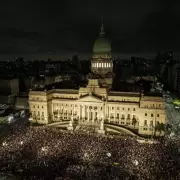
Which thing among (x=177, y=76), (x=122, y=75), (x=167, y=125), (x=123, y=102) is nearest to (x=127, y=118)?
(x=123, y=102)

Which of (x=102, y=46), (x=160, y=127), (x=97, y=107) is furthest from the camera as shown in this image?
(x=102, y=46)

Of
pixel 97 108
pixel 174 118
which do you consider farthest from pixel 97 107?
pixel 174 118

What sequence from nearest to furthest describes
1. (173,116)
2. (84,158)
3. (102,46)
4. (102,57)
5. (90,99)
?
(84,158)
(90,99)
(173,116)
(102,57)
(102,46)

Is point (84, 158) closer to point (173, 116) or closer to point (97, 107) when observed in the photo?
point (97, 107)

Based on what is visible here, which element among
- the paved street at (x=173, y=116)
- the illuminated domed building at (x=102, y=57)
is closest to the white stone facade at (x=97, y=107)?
the paved street at (x=173, y=116)

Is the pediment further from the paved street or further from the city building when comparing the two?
the paved street

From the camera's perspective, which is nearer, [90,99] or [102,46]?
[90,99]

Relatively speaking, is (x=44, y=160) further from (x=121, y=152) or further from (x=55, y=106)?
(x=55, y=106)

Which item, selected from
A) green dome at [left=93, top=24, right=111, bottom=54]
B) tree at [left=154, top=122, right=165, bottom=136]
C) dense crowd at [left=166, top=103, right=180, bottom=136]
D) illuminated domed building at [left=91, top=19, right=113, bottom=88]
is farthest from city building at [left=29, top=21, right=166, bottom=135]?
green dome at [left=93, top=24, right=111, bottom=54]
